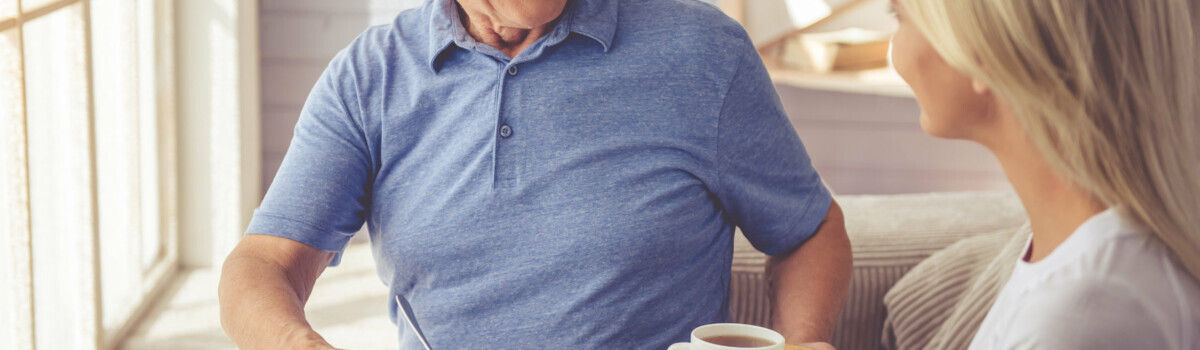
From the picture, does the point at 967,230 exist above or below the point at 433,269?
below

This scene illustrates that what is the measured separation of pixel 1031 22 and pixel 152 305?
2.81m

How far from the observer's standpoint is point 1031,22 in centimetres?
62

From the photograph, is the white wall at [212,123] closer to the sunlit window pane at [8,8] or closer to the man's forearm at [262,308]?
the sunlit window pane at [8,8]

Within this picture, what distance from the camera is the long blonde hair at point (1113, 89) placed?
2.03 feet

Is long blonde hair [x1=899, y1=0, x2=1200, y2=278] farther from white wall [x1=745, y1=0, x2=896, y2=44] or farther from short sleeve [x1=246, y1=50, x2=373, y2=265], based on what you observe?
white wall [x1=745, y1=0, x2=896, y2=44]

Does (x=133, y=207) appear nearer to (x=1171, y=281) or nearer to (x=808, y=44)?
(x=808, y=44)

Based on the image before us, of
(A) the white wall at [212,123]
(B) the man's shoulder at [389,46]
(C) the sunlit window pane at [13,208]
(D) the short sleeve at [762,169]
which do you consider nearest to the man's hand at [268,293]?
(B) the man's shoulder at [389,46]

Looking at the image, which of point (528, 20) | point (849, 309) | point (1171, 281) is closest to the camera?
point (1171, 281)

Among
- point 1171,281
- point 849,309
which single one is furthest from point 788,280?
point 1171,281

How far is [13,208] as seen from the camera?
5.66 feet

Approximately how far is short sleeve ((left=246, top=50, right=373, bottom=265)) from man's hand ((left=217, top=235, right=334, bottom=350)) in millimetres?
20

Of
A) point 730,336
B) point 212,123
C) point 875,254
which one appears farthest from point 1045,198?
point 212,123

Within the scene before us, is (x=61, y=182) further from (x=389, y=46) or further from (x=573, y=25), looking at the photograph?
(x=573, y=25)

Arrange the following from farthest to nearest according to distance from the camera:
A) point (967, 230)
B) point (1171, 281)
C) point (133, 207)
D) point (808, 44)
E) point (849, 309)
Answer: point (808, 44), point (133, 207), point (967, 230), point (849, 309), point (1171, 281)
